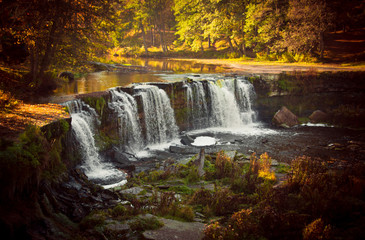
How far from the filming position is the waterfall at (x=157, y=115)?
14680 millimetres

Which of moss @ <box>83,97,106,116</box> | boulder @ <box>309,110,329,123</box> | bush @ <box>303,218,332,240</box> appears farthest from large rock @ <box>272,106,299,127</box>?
bush @ <box>303,218,332,240</box>

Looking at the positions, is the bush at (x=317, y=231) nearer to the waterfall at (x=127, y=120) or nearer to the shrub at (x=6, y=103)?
the shrub at (x=6, y=103)

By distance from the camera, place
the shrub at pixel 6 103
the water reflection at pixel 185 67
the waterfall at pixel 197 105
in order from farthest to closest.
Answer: the water reflection at pixel 185 67 → the waterfall at pixel 197 105 → the shrub at pixel 6 103

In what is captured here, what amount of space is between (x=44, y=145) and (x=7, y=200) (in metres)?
2.22

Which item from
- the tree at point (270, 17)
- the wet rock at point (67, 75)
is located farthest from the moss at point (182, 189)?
the tree at point (270, 17)

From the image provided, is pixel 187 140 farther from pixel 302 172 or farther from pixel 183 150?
pixel 302 172

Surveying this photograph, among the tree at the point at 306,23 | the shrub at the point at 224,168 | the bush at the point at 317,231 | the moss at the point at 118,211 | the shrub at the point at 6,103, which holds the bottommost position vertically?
the shrub at the point at 224,168

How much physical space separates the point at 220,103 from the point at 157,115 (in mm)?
4916

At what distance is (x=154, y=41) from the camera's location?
53906 mm

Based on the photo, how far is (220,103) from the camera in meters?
17.9

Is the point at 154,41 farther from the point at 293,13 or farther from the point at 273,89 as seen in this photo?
the point at 273,89

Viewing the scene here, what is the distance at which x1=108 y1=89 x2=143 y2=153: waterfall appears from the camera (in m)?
13.4

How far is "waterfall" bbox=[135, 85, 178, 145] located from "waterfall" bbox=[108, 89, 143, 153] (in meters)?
0.64

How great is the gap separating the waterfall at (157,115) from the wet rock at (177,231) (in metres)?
9.02
